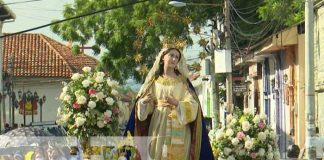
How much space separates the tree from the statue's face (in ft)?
56.9

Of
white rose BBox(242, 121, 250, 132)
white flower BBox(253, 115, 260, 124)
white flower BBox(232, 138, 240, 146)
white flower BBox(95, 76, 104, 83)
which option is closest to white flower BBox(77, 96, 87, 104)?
white flower BBox(95, 76, 104, 83)

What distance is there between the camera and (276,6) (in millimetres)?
20578

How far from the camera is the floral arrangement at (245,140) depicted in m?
8.12

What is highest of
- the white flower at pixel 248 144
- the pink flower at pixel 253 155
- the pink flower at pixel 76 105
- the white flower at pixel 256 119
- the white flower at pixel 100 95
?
the white flower at pixel 100 95

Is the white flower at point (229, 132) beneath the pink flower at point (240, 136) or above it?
above

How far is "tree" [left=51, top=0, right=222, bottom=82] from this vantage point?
2598cm

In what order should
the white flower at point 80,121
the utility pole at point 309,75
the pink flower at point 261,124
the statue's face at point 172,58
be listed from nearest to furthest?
the statue's face at point 172,58
the white flower at point 80,121
the pink flower at point 261,124
the utility pole at point 309,75

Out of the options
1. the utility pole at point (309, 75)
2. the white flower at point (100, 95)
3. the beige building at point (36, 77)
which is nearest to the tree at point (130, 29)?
the utility pole at point (309, 75)

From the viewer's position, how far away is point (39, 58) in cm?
4425

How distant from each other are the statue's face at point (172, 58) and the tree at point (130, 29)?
1735cm

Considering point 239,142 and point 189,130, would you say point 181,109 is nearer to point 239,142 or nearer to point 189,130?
point 189,130

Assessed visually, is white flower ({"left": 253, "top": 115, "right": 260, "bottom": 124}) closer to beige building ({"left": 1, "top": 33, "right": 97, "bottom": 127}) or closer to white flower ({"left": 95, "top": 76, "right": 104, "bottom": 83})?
white flower ({"left": 95, "top": 76, "right": 104, "bottom": 83})

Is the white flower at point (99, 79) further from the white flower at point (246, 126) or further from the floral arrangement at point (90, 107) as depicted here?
the white flower at point (246, 126)

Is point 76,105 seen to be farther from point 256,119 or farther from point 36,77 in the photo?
point 36,77
